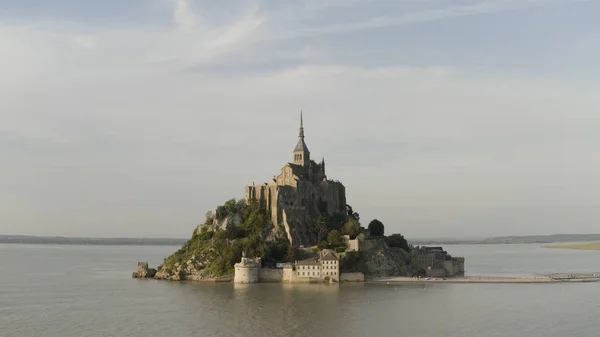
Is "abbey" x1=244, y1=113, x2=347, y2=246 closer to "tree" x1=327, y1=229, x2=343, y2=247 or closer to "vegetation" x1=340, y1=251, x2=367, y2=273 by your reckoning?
"tree" x1=327, y1=229, x2=343, y2=247

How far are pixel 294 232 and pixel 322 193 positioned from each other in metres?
11.6

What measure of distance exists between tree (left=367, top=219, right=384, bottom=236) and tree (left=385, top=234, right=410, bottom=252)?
216 centimetres

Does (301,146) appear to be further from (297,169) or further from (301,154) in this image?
(297,169)

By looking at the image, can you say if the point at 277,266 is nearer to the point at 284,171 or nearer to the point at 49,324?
the point at 284,171

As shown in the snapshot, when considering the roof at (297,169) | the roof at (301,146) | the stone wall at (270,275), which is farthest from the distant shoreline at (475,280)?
the roof at (301,146)

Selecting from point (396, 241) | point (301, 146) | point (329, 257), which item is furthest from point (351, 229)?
point (301, 146)

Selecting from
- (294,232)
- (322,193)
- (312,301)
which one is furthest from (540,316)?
(322,193)

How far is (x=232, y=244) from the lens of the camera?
83.8m

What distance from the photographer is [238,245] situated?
8306 centimetres

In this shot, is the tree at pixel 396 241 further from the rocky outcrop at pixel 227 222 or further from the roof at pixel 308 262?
the rocky outcrop at pixel 227 222

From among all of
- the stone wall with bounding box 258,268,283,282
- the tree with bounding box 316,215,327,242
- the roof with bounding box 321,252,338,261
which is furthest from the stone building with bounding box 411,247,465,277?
the stone wall with bounding box 258,268,283,282

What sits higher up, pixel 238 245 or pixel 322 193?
pixel 322 193

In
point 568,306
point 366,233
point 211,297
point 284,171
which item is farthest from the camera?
point 284,171

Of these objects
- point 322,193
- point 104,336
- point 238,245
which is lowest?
point 104,336
